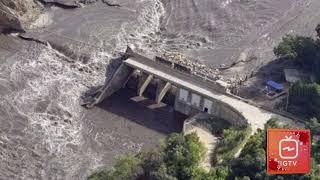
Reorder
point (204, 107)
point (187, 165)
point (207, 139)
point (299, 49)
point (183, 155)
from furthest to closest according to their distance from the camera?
point (299, 49), point (204, 107), point (207, 139), point (183, 155), point (187, 165)

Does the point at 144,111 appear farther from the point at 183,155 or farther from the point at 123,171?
the point at 123,171

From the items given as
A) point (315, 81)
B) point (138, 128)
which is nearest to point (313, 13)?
point (315, 81)

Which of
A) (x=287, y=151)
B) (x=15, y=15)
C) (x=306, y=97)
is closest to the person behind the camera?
(x=287, y=151)

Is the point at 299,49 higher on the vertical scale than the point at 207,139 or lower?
higher

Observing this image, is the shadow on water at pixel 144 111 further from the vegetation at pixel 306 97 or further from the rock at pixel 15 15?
the rock at pixel 15 15

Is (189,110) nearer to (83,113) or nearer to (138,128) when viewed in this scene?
(138,128)

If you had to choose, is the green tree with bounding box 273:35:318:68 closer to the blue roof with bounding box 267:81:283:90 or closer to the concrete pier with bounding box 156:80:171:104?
the blue roof with bounding box 267:81:283:90

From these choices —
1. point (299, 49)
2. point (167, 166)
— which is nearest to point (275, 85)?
point (299, 49)
